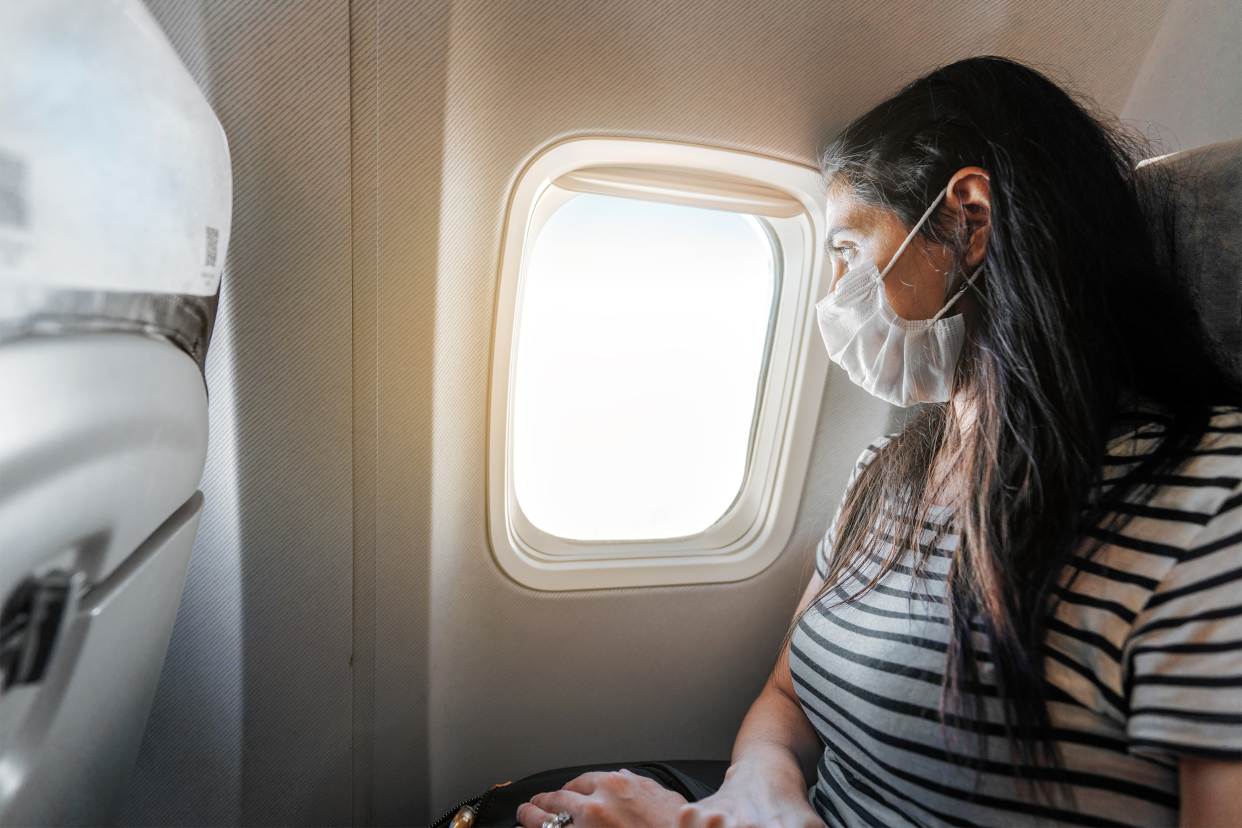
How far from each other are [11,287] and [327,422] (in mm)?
792

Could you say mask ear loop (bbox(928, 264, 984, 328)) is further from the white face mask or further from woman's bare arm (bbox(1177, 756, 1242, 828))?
woman's bare arm (bbox(1177, 756, 1242, 828))

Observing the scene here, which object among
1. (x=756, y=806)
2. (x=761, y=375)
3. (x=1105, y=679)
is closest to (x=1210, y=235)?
(x=1105, y=679)

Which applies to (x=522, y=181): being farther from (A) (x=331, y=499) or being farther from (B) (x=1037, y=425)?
(B) (x=1037, y=425)

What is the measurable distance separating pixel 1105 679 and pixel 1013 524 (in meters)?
0.20

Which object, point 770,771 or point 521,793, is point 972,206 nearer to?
point 770,771

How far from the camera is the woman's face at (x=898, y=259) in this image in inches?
41.4

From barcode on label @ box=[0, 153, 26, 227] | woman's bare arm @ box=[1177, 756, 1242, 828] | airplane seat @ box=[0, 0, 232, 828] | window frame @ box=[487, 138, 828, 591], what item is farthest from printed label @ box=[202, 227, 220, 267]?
woman's bare arm @ box=[1177, 756, 1242, 828]

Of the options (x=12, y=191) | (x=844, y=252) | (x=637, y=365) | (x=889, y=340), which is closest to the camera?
(x=12, y=191)

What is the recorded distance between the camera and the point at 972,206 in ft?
3.28

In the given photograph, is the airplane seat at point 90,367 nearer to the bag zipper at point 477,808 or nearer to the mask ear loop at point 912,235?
the bag zipper at point 477,808

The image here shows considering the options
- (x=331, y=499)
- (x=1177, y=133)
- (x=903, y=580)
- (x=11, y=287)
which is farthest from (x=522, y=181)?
(x=1177, y=133)

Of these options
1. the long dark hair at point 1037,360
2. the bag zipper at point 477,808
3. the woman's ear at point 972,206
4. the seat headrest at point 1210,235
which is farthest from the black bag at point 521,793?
the seat headrest at point 1210,235

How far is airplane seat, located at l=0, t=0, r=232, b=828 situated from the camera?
1.67ft

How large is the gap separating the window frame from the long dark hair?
0.46 meters
